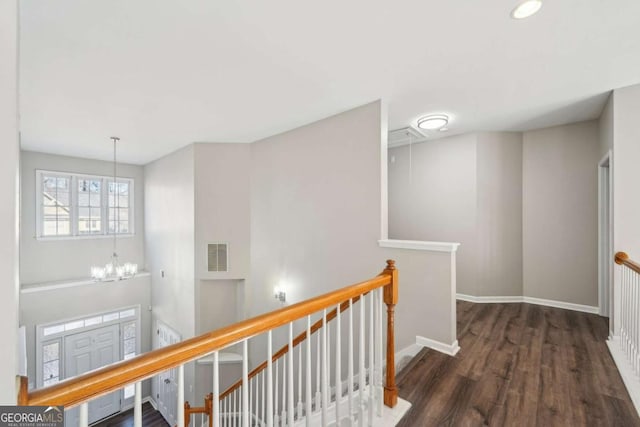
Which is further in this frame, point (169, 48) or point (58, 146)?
point (58, 146)

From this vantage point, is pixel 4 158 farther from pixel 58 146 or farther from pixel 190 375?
pixel 58 146

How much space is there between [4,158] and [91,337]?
284 inches

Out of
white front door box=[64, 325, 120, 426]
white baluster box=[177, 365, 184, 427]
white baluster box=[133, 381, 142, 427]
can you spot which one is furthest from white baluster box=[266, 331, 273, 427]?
white front door box=[64, 325, 120, 426]

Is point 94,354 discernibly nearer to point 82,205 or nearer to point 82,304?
point 82,304

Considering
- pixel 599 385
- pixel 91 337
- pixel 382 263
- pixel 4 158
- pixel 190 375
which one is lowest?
pixel 190 375

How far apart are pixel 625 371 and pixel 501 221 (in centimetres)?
232

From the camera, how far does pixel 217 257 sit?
4992 mm

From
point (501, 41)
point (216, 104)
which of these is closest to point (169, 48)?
point (216, 104)

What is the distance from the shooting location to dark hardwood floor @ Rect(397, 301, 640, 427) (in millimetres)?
1804

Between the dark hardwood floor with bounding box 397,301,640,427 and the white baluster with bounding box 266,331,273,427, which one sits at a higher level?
the white baluster with bounding box 266,331,273,427

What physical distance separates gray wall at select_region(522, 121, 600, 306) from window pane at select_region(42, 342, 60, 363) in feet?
28.1

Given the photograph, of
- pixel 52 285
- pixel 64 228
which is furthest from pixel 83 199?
pixel 52 285

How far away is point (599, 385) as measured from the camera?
2094 millimetres

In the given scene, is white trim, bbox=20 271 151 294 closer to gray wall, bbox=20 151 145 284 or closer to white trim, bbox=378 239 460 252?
gray wall, bbox=20 151 145 284
